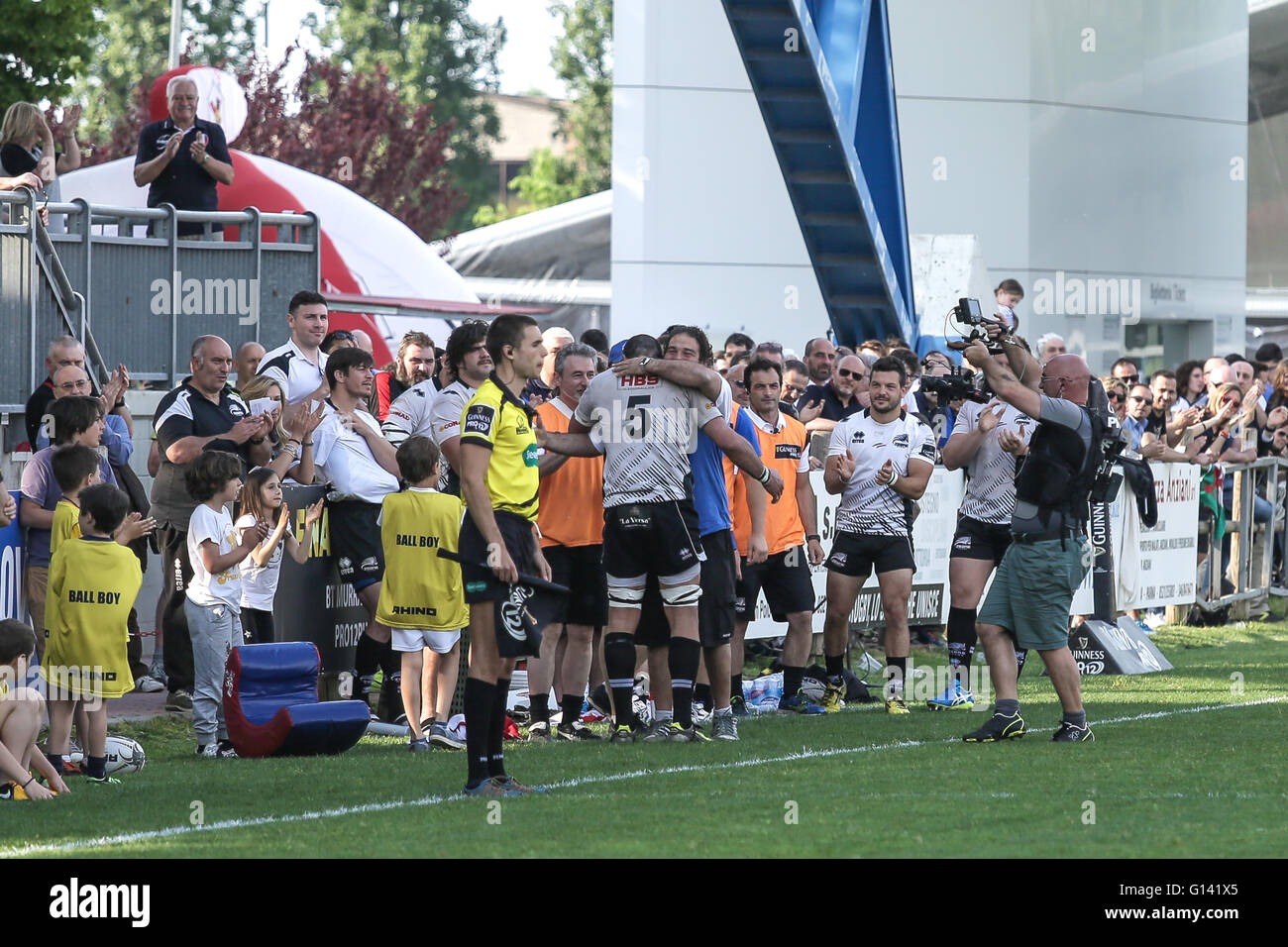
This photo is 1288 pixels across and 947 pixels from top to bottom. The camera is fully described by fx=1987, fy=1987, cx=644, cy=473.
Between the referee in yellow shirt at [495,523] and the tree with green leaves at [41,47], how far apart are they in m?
20.6

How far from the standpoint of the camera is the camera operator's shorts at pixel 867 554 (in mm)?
12945

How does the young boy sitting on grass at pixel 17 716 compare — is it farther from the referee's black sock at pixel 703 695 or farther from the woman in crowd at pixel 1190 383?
the woman in crowd at pixel 1190 383

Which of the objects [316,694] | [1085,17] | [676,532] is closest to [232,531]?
[316,694]

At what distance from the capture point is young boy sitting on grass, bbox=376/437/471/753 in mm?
11062

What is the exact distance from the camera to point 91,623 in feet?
30.8

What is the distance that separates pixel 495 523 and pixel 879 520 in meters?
4.70

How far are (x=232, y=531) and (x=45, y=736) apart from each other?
1512 millimetres

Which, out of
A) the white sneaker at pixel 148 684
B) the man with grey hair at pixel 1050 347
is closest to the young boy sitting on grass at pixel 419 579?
the white sneaker at pixel 148 684

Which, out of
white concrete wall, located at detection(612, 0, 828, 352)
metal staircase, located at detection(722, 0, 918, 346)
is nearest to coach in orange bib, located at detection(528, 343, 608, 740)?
metal staircase, located at detection(722, 0, 918, 346)

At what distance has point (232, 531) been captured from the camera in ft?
35.4

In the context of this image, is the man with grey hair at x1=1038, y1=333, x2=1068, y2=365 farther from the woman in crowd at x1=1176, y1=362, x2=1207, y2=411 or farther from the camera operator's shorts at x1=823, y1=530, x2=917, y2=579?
the camera operator's shorts at x1=823, y1=530, x2=917, y2=579

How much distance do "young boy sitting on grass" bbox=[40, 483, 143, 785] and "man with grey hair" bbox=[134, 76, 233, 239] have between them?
621cm

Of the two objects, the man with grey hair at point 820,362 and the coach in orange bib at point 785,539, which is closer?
the coach in orange bib at point 785,539
